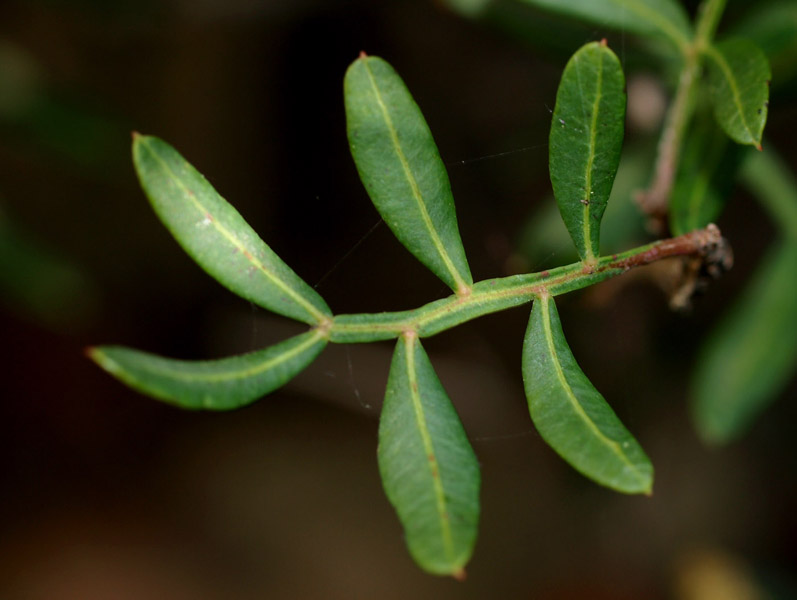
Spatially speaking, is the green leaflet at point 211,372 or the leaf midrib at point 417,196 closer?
the green leaflet at point 211,372

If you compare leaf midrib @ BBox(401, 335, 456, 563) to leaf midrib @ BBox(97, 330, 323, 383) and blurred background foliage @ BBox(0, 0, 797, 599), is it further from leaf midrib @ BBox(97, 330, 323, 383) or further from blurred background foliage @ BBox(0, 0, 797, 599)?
blurred background foliage @ BBox(0, 0, 797, 599)

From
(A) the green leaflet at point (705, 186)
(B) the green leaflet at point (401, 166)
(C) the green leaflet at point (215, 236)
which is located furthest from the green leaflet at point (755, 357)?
(C) the green leaflet at point (215, 236)

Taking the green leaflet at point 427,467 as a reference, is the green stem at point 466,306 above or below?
above

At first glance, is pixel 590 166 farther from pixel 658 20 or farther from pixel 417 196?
pixel 658 20

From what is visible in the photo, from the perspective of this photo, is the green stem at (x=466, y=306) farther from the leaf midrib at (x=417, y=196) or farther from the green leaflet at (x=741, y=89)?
the green leaflet at (x=741, y=89)

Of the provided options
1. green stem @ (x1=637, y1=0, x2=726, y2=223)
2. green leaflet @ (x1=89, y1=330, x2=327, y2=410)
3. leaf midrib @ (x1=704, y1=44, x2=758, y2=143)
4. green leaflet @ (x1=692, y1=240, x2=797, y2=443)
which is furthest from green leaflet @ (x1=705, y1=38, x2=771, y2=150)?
green leaflet @ (x1=692, y1=240, x2=797, y2=443)

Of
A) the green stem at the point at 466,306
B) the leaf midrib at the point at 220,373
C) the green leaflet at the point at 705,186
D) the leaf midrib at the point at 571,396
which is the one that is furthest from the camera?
the green leaflet at the point at 705,186
